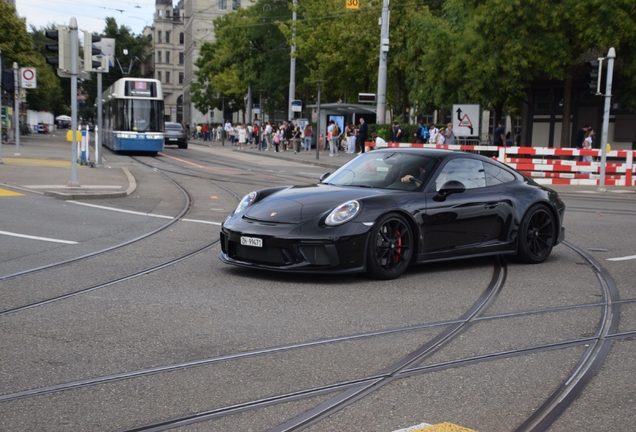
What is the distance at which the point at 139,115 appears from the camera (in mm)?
36594

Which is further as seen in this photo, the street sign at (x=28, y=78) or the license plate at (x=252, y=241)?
the street sign at (x=28, y=78)

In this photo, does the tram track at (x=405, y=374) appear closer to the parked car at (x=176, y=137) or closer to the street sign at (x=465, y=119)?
the street sign at (x=465, y=119)

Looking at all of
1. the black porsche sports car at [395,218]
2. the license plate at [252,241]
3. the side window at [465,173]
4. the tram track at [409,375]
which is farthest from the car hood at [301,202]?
the tram track at [409,375]

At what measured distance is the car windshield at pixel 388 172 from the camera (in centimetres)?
885

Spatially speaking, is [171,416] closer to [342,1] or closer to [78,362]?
[78,362]

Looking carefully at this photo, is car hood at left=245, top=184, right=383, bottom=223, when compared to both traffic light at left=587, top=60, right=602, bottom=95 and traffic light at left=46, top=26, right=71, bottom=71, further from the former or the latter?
traffic light at left=587, top=60, right=602, bottom=95

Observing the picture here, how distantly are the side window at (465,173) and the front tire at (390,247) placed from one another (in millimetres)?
852

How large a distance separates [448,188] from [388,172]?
694mm

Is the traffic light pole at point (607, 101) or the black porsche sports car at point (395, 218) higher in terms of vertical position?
the traffic light pole at point (607, 101)

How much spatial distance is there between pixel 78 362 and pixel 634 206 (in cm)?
1546

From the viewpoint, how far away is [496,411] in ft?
14.4

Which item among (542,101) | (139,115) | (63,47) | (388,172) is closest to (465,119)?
(542,101)

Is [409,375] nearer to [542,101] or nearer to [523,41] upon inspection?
[523,41]

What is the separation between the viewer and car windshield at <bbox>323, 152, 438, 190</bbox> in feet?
29.0
